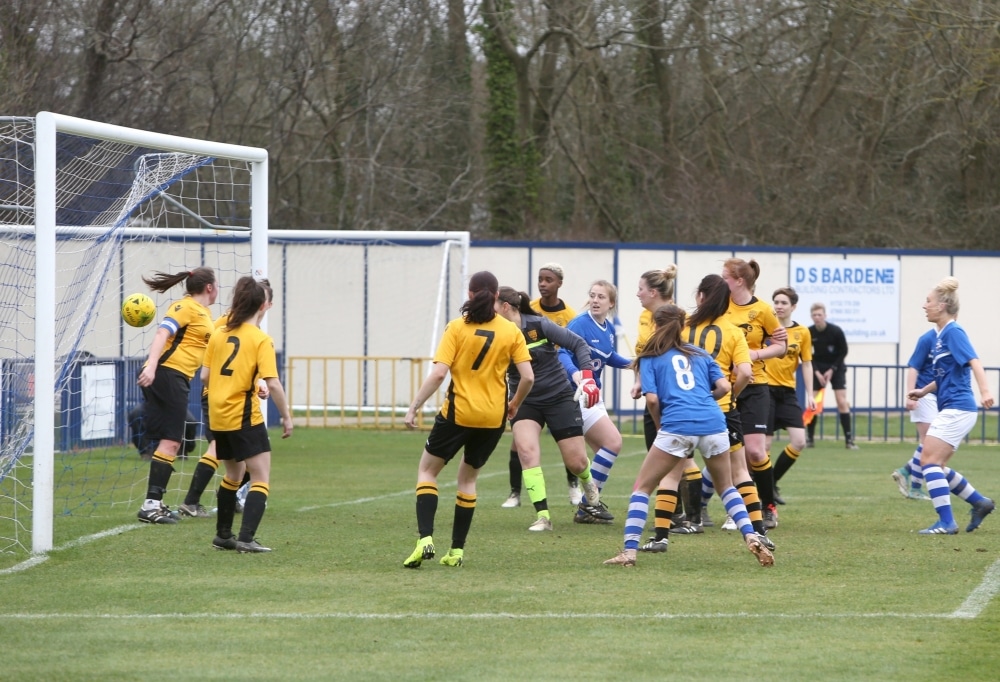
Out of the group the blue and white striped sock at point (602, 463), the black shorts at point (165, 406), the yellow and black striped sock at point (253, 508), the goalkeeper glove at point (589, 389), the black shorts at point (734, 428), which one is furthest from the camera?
the blue and white striped sock at point (602, 463)

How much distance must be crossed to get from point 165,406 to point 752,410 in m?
4.33

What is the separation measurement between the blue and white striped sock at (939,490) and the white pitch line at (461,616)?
10.3ft

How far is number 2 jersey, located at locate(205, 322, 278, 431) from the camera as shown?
8391 mm

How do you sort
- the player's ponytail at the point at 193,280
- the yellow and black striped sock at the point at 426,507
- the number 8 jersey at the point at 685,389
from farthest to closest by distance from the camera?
the player's ponytail at the point at 193,280
the yellow and black striped sock at the point at 426,507
the number 8 jersey at the point at 685,389

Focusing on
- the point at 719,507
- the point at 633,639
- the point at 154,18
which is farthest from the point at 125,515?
the point at 154,18

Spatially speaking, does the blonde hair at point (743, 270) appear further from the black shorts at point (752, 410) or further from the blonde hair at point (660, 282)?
the black shorts at point (752, 410)

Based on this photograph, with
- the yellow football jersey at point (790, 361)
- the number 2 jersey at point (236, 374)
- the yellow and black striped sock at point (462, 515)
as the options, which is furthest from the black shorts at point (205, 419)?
the yellow football jersey at point (790, 361)

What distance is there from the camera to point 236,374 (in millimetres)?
8406

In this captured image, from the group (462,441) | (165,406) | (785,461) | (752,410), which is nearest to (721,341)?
(752,410)

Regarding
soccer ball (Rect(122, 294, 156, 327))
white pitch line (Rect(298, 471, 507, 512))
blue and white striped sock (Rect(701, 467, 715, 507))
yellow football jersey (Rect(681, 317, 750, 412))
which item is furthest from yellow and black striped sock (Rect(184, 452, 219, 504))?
yellow football jersey (Rect(681, 317, 750, 412))

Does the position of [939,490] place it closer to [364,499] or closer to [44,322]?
[364,499]

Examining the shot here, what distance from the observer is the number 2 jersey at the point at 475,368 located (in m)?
7.78

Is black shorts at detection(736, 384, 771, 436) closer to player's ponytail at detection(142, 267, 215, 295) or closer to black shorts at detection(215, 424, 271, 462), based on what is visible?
black shorts at detection(215, 424, 271, 462)

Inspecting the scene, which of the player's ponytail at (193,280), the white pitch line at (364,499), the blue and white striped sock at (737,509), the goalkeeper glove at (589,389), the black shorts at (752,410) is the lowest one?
the white pitch line at (364,499)
